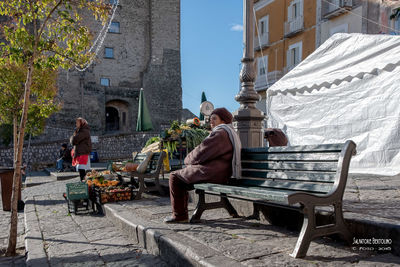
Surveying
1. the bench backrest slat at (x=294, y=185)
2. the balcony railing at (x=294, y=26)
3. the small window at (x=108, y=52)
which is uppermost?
the small window at (x=108, y=52)

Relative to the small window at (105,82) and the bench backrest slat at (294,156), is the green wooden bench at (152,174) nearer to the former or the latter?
the bench backrest slat at (294,156)

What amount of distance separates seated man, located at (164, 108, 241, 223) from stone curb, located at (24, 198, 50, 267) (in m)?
Result: 1.27

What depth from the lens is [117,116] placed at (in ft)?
108

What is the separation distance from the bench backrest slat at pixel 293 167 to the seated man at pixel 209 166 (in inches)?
6.8

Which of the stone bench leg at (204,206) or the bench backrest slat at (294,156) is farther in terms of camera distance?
the stone bench leg at (204,206)

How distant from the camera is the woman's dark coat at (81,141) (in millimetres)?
7551

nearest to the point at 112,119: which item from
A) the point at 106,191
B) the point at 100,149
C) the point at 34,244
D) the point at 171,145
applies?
the point at 100,149

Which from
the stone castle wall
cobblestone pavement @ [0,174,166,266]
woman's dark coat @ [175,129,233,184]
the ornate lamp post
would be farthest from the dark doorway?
woman's dark coat @ [175,129,233,184]

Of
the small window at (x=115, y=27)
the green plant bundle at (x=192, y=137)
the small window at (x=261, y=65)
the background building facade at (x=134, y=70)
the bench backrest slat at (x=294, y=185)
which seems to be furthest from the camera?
the small window at (x=115, y=27)

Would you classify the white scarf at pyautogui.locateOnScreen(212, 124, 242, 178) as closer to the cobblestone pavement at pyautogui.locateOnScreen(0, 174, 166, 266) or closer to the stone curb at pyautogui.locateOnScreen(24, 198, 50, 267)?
the cobblestone pavement at pyautogui.locateOnScreen(0, 174, 166, 266)

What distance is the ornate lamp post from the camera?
5.20 meters

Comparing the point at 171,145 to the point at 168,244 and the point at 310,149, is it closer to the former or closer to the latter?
the point at 168,244

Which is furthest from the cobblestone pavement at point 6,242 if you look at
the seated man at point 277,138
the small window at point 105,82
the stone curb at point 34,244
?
the small window at point 105,82

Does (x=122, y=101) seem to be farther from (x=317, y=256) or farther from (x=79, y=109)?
(x=317, y=256)
